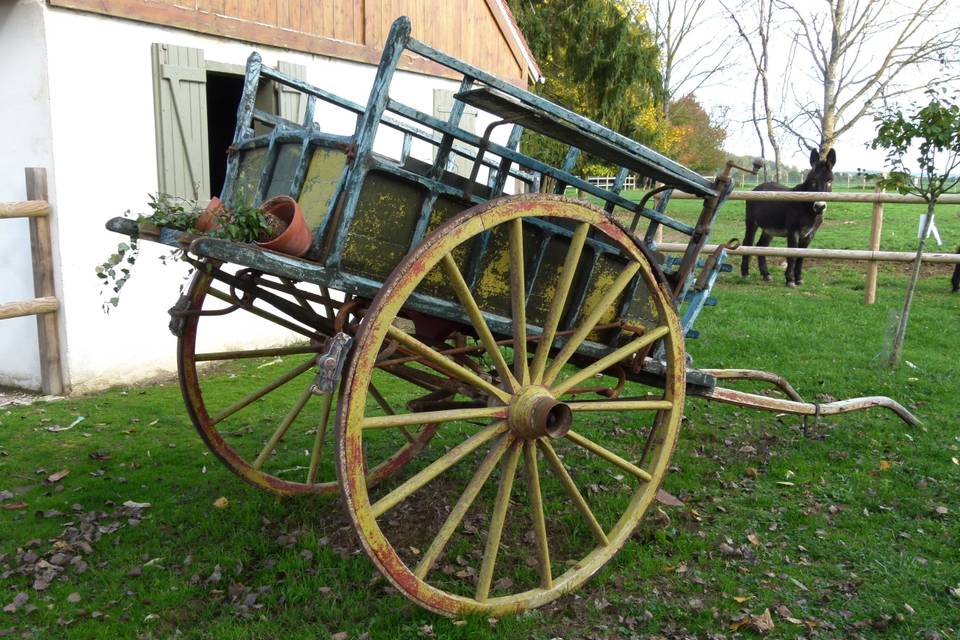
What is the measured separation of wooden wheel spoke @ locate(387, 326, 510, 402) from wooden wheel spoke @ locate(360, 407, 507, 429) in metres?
0.07

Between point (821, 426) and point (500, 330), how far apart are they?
12.3 feet

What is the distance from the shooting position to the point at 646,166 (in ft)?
11.3

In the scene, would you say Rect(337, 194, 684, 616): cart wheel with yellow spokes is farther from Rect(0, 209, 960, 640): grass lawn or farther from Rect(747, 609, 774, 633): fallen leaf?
Rect(747, 609, 774, 633): fallen leaf

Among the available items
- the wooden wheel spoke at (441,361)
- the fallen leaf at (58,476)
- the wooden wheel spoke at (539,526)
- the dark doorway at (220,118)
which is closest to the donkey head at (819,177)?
the dark doorway at (220,118)

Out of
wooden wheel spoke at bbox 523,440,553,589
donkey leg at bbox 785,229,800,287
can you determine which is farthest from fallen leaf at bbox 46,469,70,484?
donkey leg at bbox 785,229,800,287

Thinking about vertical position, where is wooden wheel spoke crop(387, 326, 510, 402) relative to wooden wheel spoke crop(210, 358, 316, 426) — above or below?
above

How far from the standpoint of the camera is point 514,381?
3223 mm

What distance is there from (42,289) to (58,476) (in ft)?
7.52

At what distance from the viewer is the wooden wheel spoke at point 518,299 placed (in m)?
3.08

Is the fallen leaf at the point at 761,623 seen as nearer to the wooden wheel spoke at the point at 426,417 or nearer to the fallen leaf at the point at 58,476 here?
the wooden wheel spoke at the point at 426,417

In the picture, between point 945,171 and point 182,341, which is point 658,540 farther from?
point 945,171

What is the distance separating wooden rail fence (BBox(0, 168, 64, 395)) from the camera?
6496 millimetres

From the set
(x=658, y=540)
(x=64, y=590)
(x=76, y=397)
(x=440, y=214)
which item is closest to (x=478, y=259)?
(x=440, y=214)

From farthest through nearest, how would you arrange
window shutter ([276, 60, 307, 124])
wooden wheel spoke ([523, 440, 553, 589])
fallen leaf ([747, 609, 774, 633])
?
1. window shutter ([276, 60, 307, 124])
2. fallen leaf ([747, 609, 774, 633])
3. wooden wheel spoke ([523, 440, 553, 589])
